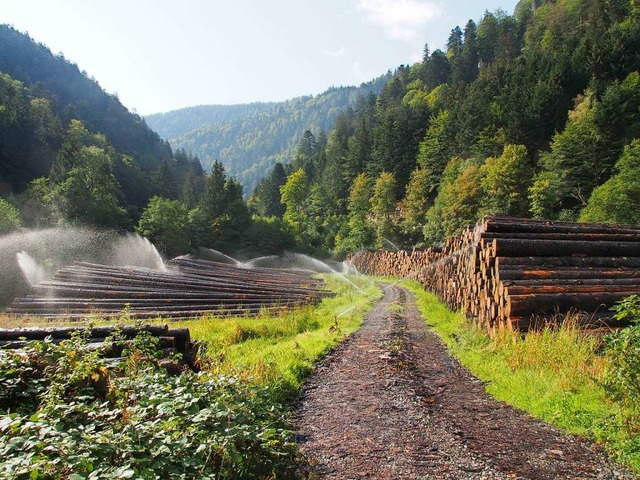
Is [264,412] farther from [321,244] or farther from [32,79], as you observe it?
[32,79]

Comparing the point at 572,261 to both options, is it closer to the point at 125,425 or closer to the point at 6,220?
the point at 125,425

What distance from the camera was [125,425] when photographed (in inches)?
118

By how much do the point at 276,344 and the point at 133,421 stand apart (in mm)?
7038

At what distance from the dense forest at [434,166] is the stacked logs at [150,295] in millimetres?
20127

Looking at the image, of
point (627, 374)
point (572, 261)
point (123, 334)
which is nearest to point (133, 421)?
point (123, 334)

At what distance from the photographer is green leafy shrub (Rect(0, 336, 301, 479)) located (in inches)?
95.0

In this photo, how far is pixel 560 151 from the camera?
4241 cm

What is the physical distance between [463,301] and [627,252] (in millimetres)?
4549

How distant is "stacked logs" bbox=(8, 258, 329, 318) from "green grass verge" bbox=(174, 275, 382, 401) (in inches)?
86.2

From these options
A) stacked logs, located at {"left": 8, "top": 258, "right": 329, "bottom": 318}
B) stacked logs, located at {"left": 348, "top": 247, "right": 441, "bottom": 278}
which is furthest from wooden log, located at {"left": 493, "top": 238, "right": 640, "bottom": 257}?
stacked logs, located at {"left": 348, "top": 247, "right": 441, "bottom": 278}

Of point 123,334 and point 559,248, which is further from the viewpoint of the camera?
point 559,248

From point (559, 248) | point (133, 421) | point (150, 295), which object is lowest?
point (150, 295)

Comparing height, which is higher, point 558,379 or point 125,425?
point 125,425

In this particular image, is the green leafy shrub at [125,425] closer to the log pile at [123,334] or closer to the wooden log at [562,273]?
the log pile at [123,334]
